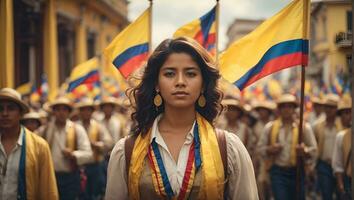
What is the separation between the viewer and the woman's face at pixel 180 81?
12.1 feet

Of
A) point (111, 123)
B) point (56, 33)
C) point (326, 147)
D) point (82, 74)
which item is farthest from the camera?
point (56, 33)

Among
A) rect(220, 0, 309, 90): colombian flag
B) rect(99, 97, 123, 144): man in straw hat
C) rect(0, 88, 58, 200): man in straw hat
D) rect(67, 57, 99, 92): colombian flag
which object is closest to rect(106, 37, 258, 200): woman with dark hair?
rect(0, 88, 58, 200): man in straw hat

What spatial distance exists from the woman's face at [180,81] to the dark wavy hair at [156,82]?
0.05m

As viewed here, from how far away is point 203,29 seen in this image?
8203 mm

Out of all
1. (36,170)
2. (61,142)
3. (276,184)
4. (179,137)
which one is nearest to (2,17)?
(36,170)

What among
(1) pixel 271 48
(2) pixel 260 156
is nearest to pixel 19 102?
(1) pixel 271 48

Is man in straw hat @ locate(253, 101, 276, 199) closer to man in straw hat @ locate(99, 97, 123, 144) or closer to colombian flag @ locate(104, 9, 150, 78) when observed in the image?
colombian flag @ locate(104, 9, 150, 78)

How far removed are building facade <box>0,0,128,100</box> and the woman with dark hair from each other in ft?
39.9

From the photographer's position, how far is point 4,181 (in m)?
5.09

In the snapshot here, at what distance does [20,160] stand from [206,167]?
2288mm

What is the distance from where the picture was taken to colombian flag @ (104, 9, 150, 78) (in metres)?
7.52

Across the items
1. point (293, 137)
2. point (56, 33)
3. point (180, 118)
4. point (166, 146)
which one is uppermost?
point (56, 33)

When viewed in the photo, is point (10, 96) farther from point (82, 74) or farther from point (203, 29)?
point (82, 74)

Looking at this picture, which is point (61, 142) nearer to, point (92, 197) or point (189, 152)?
point (92, 197)
